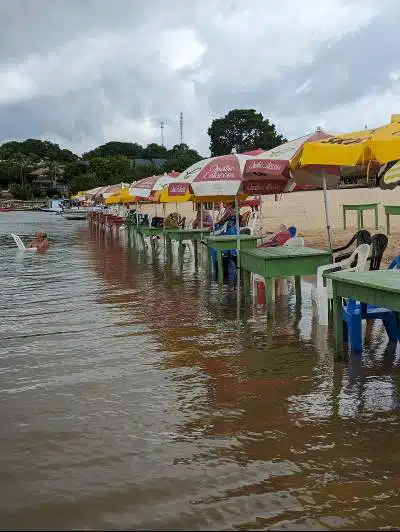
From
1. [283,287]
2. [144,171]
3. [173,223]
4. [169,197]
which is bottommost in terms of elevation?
[283,287]

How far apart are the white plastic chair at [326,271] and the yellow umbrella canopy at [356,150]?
3.36 ft

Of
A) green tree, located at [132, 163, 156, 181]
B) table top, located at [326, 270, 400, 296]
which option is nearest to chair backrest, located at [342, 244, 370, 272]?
table top, located at [326, 270, 400, 296]

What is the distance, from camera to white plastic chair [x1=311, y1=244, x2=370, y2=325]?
729cm

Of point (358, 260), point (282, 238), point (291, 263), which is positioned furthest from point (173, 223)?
point (358, 260)

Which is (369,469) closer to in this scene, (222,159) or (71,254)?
(222,159)

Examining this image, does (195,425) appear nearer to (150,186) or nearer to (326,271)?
(326,271)

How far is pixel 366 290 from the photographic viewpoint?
538cm

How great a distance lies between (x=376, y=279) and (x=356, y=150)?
6.78ft

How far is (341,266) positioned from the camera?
7.69 meters

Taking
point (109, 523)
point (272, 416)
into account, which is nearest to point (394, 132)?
point (272, 416)

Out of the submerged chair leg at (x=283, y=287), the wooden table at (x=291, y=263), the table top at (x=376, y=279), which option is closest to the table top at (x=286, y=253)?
the wooden table at (x=291, y=263)

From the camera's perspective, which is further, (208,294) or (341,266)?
(208,294)

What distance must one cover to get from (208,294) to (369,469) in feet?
23.2

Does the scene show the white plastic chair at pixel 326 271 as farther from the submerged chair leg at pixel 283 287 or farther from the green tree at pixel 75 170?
the green tree at pixel 75 170
